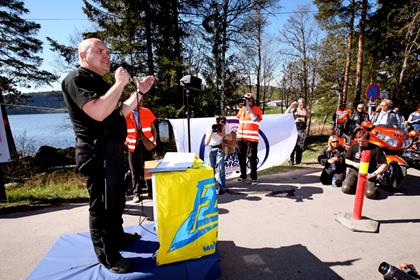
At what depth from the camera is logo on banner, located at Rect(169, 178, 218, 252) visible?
2461 mm

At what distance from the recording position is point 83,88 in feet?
6.86

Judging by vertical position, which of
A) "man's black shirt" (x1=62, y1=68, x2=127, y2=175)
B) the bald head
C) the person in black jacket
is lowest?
the person in black jacket

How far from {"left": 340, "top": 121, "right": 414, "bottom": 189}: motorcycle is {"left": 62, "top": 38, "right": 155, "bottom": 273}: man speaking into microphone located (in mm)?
4753

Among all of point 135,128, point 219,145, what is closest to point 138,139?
point 135,128

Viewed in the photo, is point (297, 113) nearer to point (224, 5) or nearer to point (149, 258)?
point (149, 258)

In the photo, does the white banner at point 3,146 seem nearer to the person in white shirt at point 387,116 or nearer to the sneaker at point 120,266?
the sneaker at point 120,266

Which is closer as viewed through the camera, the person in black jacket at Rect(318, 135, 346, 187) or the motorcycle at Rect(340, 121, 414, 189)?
the motorcycle at Rect(340, 121, 414, 189)

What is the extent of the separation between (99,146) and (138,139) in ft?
8.59

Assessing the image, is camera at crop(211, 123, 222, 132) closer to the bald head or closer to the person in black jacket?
the person in black jacket

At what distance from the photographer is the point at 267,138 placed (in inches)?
290

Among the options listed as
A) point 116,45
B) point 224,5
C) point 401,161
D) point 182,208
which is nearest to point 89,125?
point 182,208

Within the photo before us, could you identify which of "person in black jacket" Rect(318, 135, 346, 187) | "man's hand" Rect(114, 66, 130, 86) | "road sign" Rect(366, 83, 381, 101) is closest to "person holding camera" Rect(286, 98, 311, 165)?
"person in black jacket" Rect(318, 135, 346, 187)

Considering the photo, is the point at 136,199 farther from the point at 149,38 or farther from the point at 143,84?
the point at 149,38

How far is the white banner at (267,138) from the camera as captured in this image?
251 inches
